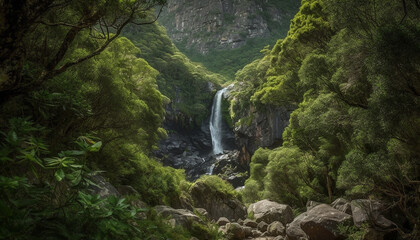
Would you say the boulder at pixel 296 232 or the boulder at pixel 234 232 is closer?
the boulder at pixel 296 232

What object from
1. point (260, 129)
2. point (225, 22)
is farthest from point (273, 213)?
point (225, 22)

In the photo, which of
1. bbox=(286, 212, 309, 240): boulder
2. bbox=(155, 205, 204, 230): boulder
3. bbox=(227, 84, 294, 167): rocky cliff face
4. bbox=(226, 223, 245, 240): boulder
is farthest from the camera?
bbox=(227, 84, 294, 167): rocky cliff face

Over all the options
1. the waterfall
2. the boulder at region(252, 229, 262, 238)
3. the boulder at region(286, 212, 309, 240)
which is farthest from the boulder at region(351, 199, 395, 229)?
the waterfall

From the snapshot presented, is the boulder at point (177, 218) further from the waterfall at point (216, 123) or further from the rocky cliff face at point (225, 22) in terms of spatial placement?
the rocky cliff face at point (225, 22)

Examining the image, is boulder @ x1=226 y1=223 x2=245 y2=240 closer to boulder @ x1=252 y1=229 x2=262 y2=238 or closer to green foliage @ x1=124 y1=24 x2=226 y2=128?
boulder @ x1=252 y1=229 x2=262 y2=238

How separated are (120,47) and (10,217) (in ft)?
33.2

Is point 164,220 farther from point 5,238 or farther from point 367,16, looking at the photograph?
point 367,16

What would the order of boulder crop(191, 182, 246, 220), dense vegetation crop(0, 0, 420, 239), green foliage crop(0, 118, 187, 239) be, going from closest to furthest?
green foliage crop(0, 118, 187, 239) → dense vegetation crop(0, 0, 420, 239) → boulder crop(191, 182, 246, 220)

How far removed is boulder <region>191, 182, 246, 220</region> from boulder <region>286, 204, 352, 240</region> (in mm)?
7210

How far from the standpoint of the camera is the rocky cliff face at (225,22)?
254 ft

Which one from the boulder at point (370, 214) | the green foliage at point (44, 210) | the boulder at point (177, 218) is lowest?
the boulder at point (370, 214)

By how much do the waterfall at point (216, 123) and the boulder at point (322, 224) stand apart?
2936 centimetres

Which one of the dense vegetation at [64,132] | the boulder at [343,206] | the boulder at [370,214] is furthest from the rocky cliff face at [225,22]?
the dense vegetation at [64,132]

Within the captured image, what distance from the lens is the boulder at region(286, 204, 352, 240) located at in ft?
24.3
